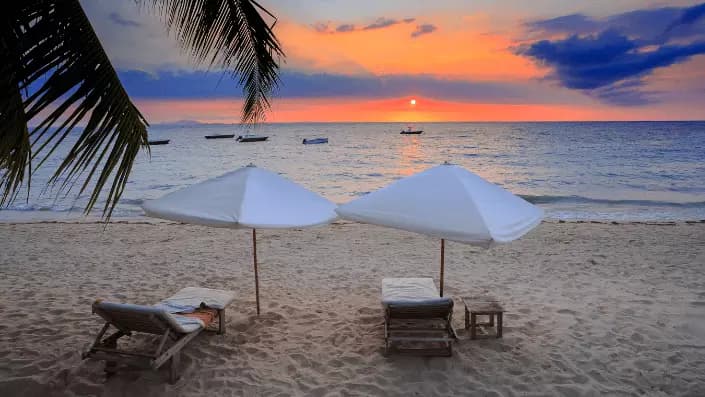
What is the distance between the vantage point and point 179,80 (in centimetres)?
570

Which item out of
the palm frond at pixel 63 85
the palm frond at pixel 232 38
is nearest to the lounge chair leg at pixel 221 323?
the palm frond at pixel 232 38


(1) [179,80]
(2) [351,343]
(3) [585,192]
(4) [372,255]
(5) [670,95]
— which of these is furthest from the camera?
(5) [670,95]

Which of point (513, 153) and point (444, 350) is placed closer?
point (444, 350)

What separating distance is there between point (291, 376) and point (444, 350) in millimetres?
1459

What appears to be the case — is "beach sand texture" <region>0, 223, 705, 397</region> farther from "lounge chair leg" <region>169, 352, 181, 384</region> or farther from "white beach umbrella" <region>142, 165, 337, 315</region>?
"white beach umbrella" <region>142, 165, 337, 315</region>

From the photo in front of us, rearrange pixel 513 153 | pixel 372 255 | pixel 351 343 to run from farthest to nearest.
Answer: pixel 513 153
pixel 372 255
pixel 351 343

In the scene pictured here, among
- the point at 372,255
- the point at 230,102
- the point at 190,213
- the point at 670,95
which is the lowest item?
the point at 372,255

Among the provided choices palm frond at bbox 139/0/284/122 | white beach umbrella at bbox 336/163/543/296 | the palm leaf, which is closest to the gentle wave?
white beach umbrella at bbox 336/163/543/296

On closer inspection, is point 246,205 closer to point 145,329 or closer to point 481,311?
point 145,329

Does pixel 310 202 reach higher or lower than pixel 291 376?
higher

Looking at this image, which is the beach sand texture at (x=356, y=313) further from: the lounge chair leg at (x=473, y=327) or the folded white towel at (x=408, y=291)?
the folded white towel at (x=408, y=291)

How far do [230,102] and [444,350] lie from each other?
304cm

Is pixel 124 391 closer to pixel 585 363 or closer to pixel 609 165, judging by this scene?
pixel 585 363

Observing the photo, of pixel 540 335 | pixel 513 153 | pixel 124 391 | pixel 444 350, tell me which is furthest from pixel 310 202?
pixel 513 153
